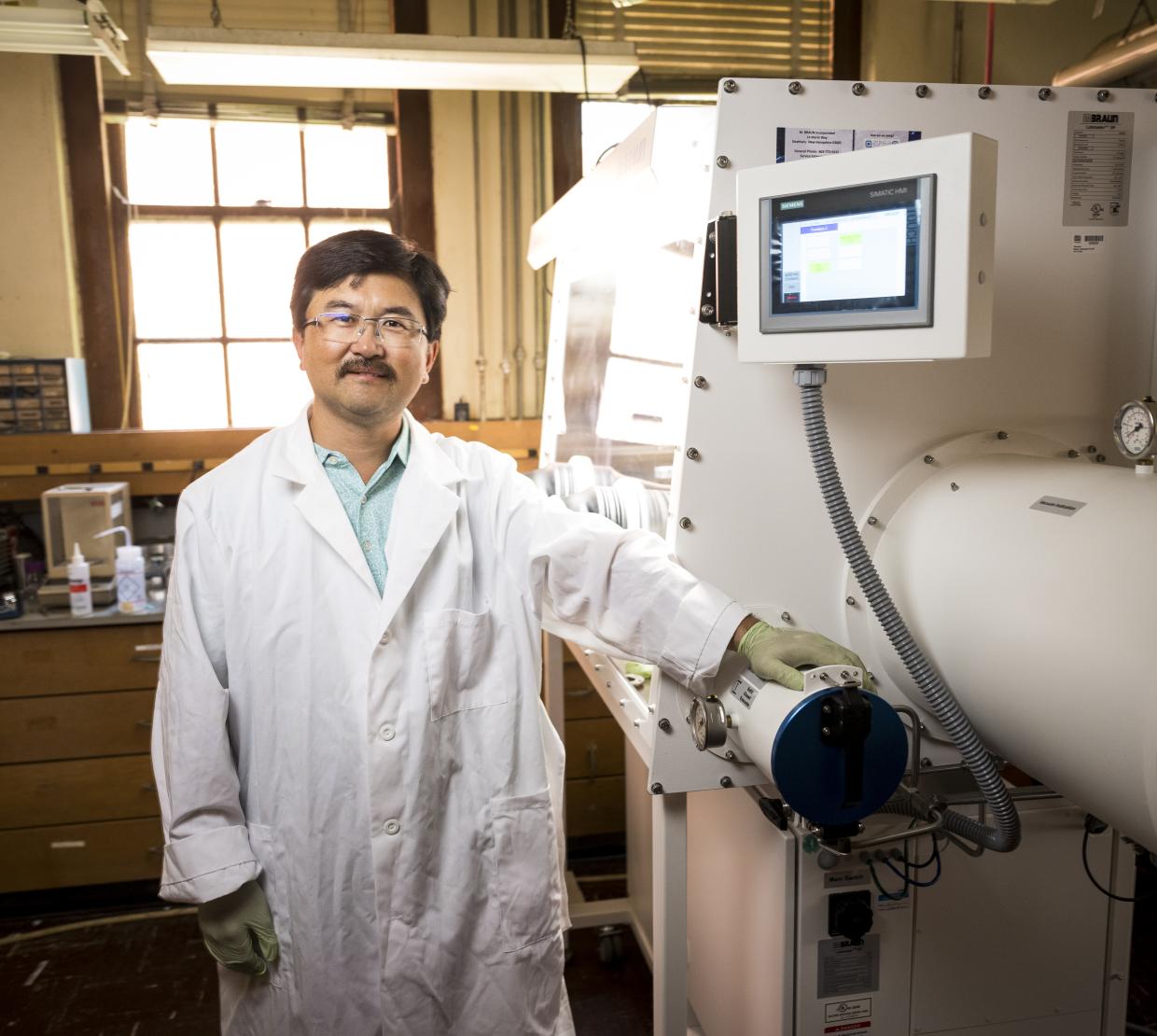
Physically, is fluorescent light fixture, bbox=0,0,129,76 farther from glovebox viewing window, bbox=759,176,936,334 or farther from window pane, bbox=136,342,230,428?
glovebox viewing window, bbox=759,176,936,334

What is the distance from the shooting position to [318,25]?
3223mm

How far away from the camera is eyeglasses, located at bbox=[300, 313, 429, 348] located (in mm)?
1439

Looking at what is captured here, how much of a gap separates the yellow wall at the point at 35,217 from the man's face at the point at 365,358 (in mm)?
2206

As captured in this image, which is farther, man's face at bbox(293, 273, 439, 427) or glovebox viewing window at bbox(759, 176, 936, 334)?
man's face at bbox(293, 273, 439, 427)

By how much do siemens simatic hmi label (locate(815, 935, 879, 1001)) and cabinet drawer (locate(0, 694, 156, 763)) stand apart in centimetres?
201

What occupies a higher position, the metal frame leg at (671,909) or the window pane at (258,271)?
the window pane at (258,271)

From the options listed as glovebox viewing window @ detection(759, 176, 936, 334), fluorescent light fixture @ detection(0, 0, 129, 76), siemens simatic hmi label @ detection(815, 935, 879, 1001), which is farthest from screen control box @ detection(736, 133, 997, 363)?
fluorescent light fixture @ detection(0, 0, 129, 76)

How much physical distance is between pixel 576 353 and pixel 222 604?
1168mm

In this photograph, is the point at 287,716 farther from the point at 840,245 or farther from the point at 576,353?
the point at 576,353

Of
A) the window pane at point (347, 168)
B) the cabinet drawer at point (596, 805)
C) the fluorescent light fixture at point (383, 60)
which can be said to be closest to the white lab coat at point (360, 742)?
the fluorescent light fixture at point (383, 60)

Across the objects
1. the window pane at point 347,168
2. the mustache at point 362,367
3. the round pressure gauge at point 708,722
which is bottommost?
the round pressure gauge at point 708,722

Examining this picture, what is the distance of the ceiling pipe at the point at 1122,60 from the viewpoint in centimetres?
229

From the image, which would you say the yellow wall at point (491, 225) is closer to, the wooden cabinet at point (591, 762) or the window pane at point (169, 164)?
the window pane at point (169, 164)

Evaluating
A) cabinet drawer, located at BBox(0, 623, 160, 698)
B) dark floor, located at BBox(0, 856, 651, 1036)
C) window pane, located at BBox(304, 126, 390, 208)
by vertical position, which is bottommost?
dark floor, located at BBox(0, 856, 651, 1036)
